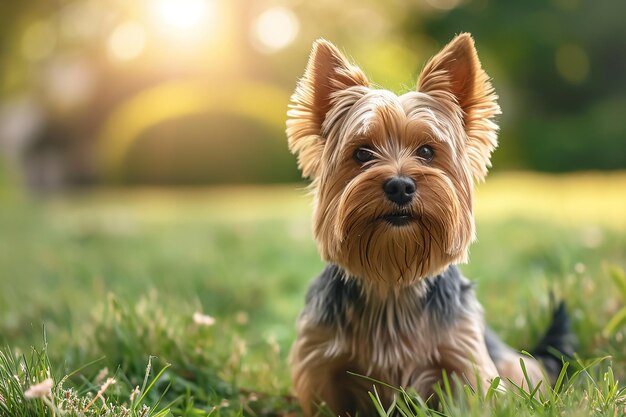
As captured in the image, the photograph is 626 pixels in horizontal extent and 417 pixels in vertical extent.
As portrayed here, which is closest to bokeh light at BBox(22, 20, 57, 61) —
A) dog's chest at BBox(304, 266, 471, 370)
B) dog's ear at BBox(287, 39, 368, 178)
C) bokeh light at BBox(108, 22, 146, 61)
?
bokeh light at BBox(108, 22, 146, 61)

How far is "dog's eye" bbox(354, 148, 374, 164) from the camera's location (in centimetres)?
351

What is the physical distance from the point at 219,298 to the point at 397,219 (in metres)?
3.39

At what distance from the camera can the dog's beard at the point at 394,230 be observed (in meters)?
3.33

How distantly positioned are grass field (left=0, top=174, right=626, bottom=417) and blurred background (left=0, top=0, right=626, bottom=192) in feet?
15.9

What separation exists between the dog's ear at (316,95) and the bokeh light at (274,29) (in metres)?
16.8

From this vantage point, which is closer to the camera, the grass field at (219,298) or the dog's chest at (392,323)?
the grass field at (219,298)

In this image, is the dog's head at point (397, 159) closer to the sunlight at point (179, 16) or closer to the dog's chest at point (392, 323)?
the dog's chest at point (392, 323)

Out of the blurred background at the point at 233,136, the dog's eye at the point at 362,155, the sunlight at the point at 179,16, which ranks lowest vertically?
the blurred background at the point at 233,136

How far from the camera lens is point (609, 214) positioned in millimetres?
9648

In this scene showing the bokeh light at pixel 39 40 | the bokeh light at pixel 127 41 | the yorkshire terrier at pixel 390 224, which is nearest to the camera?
the yorkshire terrier at pixel 390 224

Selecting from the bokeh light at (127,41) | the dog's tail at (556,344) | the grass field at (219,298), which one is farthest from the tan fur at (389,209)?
the bokeh light at (127,41)

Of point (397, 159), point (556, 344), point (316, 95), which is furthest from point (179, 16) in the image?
point (397, 159)

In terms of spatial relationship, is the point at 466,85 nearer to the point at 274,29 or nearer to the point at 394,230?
the point at 394,230

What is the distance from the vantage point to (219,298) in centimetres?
648
